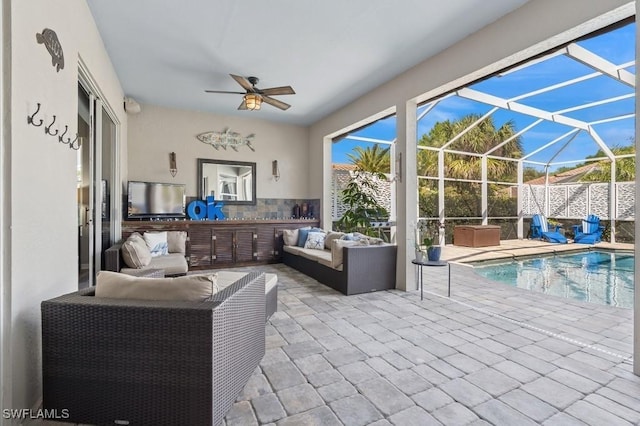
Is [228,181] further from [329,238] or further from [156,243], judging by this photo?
[329,238]

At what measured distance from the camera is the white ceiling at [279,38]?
9.65ft

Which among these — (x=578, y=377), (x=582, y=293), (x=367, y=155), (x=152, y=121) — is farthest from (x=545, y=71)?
(x=152, y=121)

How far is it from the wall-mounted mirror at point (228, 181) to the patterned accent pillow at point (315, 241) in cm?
176

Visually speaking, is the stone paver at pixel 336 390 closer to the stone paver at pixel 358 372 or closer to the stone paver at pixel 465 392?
the stone paver at pixel 358 372


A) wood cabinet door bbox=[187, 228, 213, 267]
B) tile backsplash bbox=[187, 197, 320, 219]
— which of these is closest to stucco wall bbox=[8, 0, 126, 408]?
wood cabinet door bbox=[187, 228, 213, 267]

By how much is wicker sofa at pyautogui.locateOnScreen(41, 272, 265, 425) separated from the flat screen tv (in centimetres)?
429

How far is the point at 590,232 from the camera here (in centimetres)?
932

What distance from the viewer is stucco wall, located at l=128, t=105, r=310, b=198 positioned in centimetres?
576

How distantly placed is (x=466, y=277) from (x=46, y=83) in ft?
18.5

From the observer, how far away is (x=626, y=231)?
354 inches

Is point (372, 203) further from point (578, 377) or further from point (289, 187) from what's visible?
point (578, 377)

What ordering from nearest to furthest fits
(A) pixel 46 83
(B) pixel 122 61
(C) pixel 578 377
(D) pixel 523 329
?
(A) pixel 46 83
(C) pixel 578 377
(D) pixel 523 329
(B) pixel 122 61

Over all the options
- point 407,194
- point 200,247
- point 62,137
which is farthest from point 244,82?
point 200,247

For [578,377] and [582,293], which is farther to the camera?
[582,293]
